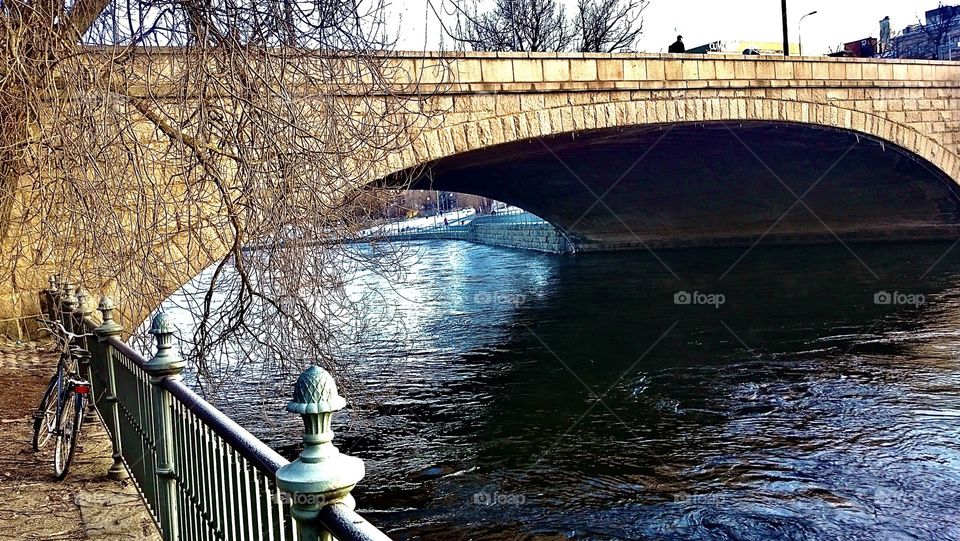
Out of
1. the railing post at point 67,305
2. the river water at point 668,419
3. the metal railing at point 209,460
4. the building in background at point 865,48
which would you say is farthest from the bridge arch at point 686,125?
the building in background at point 865,48

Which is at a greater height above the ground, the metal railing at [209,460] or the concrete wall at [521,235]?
the concrete wall at [521,235]

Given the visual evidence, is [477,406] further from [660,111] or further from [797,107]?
[797,107]

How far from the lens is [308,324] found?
6.12 meters

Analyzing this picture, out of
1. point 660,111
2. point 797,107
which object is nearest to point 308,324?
point 660,111

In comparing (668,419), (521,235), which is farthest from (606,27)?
(668,419)

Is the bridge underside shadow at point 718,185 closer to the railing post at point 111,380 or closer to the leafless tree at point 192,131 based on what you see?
the leafless tree at point 192,131

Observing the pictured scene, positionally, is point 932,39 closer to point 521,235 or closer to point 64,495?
point 521,235

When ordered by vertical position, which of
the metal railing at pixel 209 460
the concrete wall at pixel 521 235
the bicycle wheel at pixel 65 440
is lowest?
the bicycle wheel at pixel 65 440

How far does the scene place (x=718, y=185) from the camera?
79.2 feet

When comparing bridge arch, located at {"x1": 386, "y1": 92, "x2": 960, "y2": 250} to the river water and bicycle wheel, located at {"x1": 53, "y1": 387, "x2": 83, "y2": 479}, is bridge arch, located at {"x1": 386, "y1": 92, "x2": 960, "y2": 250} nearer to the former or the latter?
the river water

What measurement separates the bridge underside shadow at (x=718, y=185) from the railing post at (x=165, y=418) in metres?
13.2

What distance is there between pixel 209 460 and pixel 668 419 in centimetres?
610

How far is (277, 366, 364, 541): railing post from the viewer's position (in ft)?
5.56

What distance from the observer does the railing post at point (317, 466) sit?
169 cm
